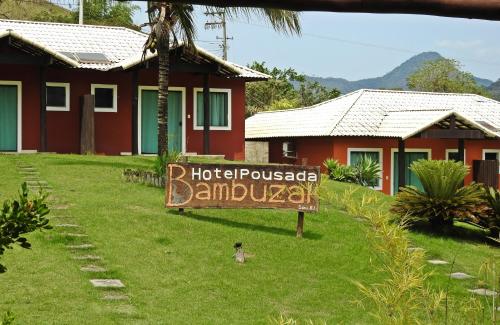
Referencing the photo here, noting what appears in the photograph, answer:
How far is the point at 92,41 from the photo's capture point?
96.7ft

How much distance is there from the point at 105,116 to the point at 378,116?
10.6 meters

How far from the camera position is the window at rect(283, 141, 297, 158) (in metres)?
33.7

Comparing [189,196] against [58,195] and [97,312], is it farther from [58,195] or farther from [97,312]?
[97,312]

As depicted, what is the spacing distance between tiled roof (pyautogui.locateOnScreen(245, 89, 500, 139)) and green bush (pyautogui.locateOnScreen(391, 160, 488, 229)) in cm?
1034

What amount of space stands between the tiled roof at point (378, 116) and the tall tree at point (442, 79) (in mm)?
33071

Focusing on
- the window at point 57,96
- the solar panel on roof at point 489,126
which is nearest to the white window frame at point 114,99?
the window at point 57,96

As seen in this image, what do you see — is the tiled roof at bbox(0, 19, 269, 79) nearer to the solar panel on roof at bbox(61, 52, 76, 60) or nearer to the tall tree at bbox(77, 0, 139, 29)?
the solar panel on roof at bbox(61, 52, 76, 60)

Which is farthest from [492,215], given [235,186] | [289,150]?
[289,150]

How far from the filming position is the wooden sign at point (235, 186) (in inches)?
632

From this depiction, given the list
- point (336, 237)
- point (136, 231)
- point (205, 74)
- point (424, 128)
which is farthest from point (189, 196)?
point (424, 128)

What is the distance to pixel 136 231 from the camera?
48.0 ft

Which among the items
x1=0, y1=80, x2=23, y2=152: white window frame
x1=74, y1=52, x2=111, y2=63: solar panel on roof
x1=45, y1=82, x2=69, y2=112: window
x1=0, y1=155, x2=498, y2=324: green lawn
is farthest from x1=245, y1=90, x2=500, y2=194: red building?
x1=0, y1=155, x2=498, y2=324: green lawn

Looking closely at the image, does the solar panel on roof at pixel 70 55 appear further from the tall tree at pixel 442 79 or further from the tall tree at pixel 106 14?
the tall tree at pixel 442 79

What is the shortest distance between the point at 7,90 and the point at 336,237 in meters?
14.6
